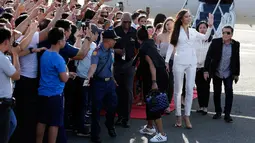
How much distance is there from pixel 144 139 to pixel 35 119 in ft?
6.46

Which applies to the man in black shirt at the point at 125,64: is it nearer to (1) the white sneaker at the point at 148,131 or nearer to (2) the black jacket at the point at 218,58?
(1) the white sneaker at the point at 148,131

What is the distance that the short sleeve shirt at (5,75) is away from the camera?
4.91 m

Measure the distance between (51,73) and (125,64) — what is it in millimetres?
2296

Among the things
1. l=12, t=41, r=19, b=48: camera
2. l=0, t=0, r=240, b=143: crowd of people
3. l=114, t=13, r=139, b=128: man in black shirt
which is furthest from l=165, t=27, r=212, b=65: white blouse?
l=12, t=41, r=19, b=48: camera

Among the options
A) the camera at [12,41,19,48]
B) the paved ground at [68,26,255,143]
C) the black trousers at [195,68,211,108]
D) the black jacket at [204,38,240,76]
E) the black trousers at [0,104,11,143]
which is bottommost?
the paved ground at [68,26,255,143]

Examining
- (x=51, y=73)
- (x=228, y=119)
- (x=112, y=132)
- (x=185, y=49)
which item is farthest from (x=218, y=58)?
(x=51, y=73)

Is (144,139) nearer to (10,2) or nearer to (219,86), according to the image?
(219,86)

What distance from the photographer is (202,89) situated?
9.25m

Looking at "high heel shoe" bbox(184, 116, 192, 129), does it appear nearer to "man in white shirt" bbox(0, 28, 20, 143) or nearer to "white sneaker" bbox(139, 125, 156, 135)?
"white sneaker" bbox(139, 125, 156, 135)

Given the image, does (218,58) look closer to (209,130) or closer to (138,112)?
(209,130)

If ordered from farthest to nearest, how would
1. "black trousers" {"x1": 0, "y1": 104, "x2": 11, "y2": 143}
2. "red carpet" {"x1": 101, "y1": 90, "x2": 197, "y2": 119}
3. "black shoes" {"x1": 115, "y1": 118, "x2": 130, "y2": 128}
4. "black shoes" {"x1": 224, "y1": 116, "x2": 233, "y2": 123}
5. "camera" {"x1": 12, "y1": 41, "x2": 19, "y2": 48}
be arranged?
"red carpet" {"x1": 101, "y1": 90, "x2": 197, "y2": 119}
"black shoes" {"x1": 224, "y1": 116, "x2": 233, "y2": 123}
"black shoes" {"x1": 115, "y1": 118, "x2": 130, "y2": 128}
"camera" {"x1": 12, "y1": 41, "x2": 19, "y2": 48}
"black trousers" {"x1": 0, "y1": 104, "x2": 11, "y2": 143}

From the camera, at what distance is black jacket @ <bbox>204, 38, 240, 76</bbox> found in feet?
28.0

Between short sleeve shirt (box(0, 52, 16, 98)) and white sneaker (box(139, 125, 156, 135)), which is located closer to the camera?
short sleeve shirt (box(0, 52, 16, 98))

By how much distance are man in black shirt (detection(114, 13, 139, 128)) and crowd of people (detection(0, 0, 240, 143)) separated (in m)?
0.02
